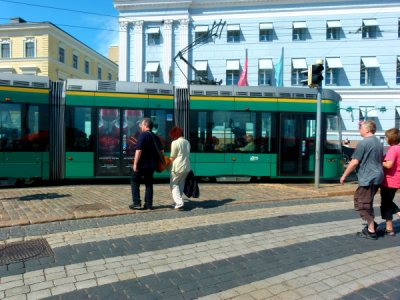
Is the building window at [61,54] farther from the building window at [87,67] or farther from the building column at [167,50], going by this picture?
the building column at [167,50]

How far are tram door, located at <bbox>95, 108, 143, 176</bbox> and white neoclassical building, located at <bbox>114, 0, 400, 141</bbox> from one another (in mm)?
21098

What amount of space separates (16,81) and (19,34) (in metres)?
38.3

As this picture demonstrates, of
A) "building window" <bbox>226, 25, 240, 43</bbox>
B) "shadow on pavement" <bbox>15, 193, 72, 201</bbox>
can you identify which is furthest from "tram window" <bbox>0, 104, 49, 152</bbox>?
"building window" <bbox>226, 25, 240, 43</bbox>

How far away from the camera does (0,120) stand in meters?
10.0

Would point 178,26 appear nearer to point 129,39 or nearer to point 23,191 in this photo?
point 129,39

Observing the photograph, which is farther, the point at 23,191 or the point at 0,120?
the point at 0,120

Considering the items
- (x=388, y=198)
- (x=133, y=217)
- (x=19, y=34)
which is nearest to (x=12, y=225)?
(x=133, y=217)

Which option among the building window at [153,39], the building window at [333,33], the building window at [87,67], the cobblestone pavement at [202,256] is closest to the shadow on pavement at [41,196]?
the cobblestone pavement at [202,256]

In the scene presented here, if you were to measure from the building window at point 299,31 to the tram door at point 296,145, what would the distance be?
22.9 m

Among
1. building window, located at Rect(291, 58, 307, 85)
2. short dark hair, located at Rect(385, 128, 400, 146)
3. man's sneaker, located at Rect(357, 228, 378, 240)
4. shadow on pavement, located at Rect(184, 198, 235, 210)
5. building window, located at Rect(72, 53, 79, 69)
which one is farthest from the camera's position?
building window, located at Rect(72, 53, 79, 69)

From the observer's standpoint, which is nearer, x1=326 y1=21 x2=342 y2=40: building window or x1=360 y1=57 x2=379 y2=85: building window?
x1=360 y1=57 x2=379 y2=85: building window

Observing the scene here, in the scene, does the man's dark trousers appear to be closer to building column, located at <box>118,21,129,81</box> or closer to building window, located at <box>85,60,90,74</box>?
building column, located at <box>118,21,129,81</box>

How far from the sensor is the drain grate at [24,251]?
A: 15.0ft

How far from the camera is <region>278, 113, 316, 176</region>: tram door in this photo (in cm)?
1176
